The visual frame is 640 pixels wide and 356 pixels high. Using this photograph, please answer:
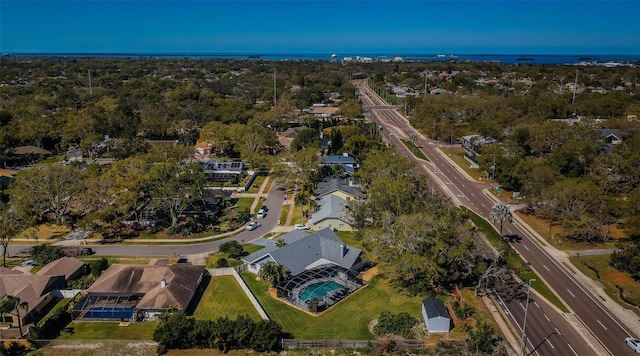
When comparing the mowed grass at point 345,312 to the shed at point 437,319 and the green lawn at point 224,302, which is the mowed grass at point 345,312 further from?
the shed at point 437,319

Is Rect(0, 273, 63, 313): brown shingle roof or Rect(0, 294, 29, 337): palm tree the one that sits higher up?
Rect(0, 294, 29, 337): palm tree

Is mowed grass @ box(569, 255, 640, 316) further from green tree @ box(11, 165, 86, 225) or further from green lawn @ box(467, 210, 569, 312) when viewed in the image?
green tree @ box(11, 165, 86, 225)

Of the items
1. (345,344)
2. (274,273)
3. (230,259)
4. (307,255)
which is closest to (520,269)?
(307,255)

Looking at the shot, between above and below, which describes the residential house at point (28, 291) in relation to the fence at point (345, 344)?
above

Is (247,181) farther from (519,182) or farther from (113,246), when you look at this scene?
(519,182)

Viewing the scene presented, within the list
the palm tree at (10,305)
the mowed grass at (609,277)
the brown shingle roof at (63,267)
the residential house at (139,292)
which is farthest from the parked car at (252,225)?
the mowed grass at (609,277)

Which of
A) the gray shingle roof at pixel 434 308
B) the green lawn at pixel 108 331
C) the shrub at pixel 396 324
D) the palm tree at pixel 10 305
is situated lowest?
the green lawn at pixel 108 331

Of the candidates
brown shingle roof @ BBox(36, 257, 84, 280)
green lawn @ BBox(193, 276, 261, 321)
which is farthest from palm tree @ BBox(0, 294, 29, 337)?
green lawn @ BBox(193, 276, 261, 321)
